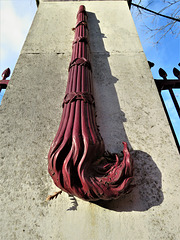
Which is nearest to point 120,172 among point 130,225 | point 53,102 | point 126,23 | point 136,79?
point 130,225

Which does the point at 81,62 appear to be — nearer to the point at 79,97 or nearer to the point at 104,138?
the point at 79,97

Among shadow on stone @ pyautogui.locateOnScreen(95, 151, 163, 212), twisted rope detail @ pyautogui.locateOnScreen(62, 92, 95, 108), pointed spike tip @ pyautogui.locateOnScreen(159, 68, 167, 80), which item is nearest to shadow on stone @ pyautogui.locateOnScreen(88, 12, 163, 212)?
shadow on stone @ pyautogui.locateOnScreen(95, 151, 163, 212)

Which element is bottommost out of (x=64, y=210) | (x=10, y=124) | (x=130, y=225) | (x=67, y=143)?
(x=130, y=225)

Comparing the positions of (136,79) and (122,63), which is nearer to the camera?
(136,79)

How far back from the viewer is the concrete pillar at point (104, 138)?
130 centimetres

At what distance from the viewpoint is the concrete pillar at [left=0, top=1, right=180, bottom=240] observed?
1305 millimetres

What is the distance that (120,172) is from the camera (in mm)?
1315

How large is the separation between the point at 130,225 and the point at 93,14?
3416 millimetres

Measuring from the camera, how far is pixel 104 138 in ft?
5.72

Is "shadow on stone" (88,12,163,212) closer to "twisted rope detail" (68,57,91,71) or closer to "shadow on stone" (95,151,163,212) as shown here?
"shadow on stone" (95,151,163,212)

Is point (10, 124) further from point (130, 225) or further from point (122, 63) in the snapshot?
point (122, 63)

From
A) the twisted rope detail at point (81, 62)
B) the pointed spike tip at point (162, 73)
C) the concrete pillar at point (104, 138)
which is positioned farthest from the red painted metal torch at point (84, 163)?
the pointed spike tip at point (162, 73)

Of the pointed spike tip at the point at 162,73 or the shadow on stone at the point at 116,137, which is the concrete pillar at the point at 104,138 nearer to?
the shadow on stone at the point at 116,137

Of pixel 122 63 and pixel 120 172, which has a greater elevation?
pixel 122 63
